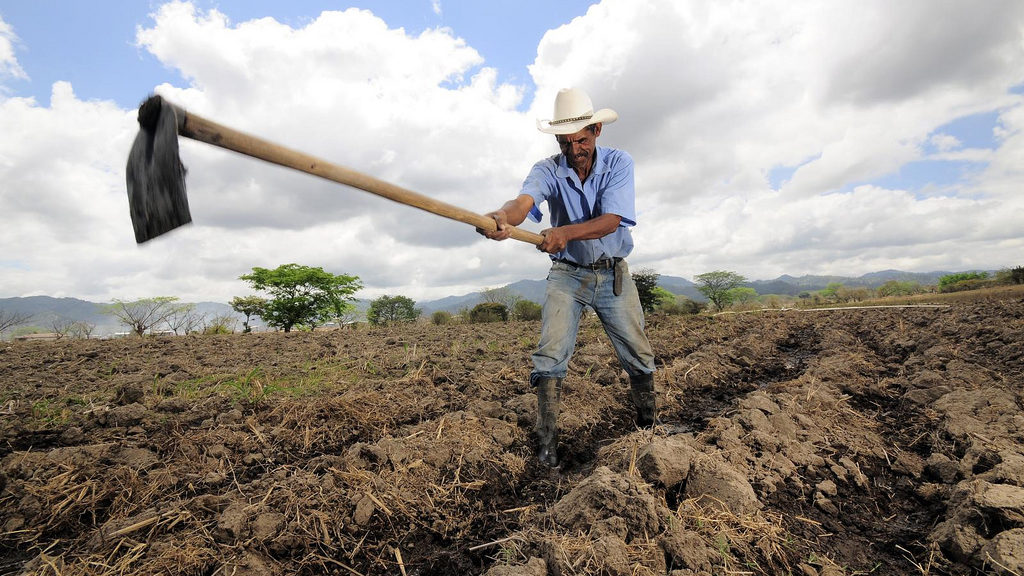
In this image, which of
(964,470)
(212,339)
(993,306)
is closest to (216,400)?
(964,470)

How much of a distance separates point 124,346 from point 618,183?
8452mm

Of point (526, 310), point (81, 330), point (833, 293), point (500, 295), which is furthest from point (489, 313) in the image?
point (833, 293)

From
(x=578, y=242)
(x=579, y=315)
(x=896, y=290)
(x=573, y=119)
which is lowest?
(x=896, y=290)

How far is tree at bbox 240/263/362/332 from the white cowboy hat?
767 inches

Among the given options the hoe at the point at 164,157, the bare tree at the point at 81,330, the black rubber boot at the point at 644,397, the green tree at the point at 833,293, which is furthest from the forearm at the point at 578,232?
the green tree at the point at 833,293

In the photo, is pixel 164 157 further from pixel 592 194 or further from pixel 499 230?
pixel 592 194

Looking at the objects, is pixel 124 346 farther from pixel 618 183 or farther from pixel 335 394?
pixel 618 183

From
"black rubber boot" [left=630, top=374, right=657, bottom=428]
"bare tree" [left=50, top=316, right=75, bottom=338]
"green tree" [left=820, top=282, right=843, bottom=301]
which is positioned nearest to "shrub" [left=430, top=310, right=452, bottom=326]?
"bare tree" [left=50, top=316, right=75, bottom=338]

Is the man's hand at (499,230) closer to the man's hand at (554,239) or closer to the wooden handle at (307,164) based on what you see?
the wooden handle at (307,164)

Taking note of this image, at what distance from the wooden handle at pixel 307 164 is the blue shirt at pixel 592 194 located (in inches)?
26.6

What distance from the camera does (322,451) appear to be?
11.0 feet

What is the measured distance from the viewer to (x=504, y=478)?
117 inches

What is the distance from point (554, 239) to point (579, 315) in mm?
560

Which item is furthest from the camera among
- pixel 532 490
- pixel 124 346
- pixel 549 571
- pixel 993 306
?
pixel 993 306
